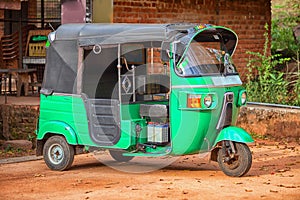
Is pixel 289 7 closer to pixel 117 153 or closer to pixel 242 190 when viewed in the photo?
pixel 117 153

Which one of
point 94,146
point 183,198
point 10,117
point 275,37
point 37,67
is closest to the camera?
point 183,198

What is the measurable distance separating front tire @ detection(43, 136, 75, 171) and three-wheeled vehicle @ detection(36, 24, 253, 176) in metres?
0.01

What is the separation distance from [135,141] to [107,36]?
1.32 meters

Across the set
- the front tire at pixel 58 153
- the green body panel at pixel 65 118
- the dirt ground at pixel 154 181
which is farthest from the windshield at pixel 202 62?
the front tire at pixel 58 153

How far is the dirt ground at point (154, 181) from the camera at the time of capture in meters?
8.28

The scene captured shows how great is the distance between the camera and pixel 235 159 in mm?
9258

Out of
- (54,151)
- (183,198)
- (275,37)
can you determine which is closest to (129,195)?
(183,198)

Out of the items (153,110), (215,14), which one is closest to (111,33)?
(153,110)

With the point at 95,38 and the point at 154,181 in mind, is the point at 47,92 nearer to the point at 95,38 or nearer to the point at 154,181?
the point at 95,38

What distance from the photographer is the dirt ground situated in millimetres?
8281

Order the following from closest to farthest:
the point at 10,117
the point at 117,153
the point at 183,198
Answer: the point at 183,198
the point at 117,153
the point at 10,117

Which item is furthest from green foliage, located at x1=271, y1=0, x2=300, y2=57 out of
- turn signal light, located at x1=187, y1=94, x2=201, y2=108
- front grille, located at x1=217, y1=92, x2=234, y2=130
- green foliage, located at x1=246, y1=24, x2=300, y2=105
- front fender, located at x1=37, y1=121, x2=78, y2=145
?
turn signal light, located at x1=187, y1=94, x2=201, y2=108

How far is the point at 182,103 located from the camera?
907 centimetres

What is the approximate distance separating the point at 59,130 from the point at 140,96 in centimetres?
111
